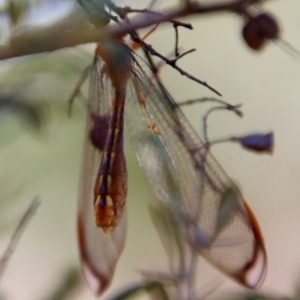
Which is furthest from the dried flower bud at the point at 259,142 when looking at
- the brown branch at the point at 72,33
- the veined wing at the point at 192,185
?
the brown branch at the point at 72,33

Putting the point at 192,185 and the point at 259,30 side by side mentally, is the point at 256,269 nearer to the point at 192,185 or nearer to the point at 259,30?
the point at 192,185

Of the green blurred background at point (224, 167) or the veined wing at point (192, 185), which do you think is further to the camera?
the green blurred background at point (224, 167)

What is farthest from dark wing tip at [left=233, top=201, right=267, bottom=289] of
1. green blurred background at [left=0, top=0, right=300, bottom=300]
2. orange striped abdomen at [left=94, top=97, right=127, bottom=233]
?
green blurred background at [left=0, top=0, right=300, bottom=300]

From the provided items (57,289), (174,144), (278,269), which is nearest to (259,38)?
(174,144)

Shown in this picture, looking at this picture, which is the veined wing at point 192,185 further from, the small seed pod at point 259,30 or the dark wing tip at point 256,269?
the small seed pod at point 259,30

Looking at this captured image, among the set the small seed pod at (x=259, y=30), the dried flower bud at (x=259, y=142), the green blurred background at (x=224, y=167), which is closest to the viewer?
the small seed pod at (x=259, y=30)

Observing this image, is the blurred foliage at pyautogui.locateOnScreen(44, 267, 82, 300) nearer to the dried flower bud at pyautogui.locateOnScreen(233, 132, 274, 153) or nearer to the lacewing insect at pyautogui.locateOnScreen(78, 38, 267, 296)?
the lacewing insect at pyautogui.locateOnScreen(78, 38, 267, 296)
